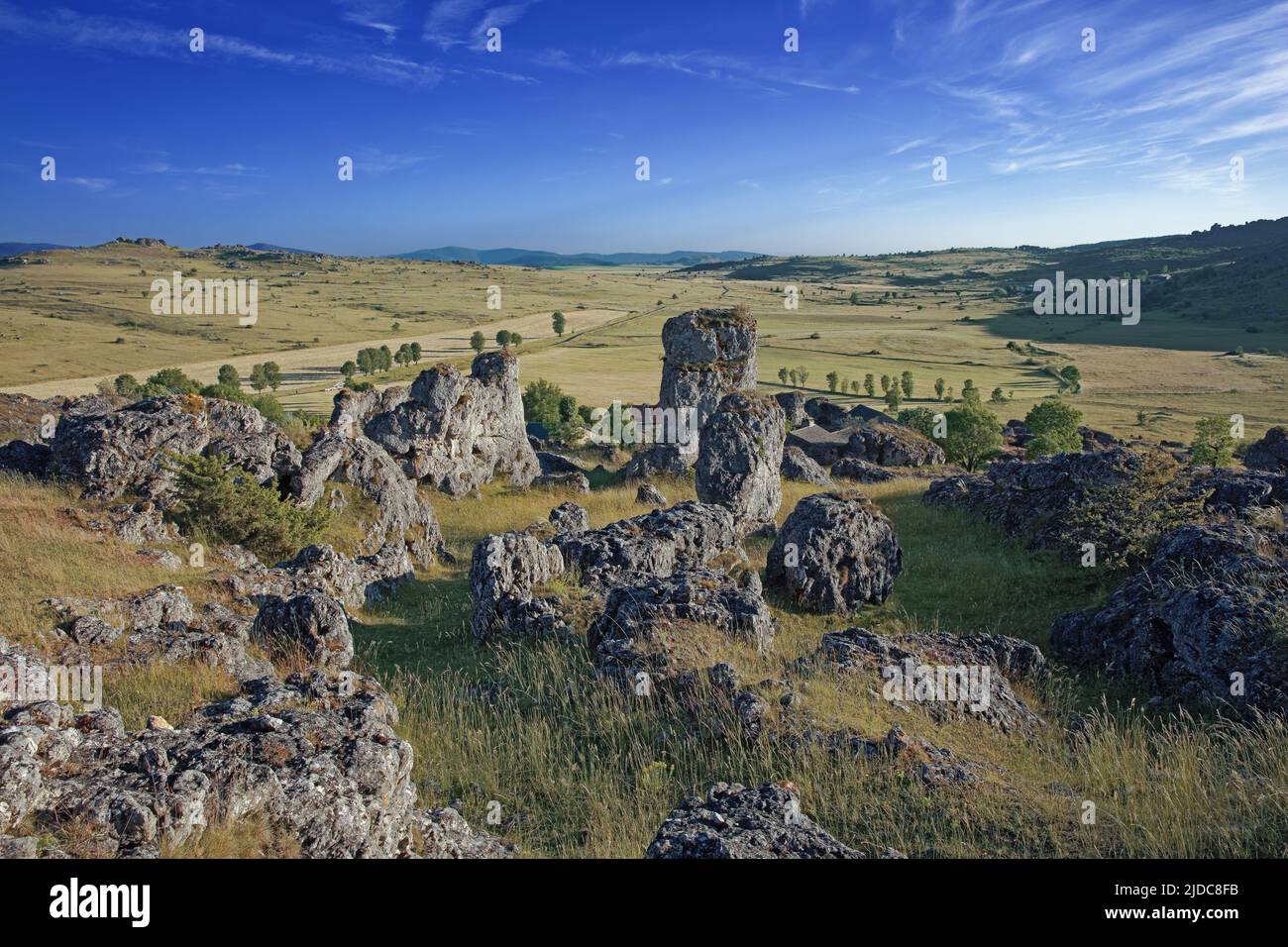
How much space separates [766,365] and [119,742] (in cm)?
12074

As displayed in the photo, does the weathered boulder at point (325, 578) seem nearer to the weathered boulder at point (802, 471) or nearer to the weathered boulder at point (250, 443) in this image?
the weathered boulder at point (250, 443)

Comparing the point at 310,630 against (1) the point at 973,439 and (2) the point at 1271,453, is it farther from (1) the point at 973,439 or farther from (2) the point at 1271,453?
(2) the point at 1271,453

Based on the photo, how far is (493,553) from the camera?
13.2 meters

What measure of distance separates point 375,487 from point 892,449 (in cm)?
3094

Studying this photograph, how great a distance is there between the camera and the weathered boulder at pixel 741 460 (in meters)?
23.0

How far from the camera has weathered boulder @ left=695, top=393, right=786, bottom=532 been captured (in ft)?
75.4

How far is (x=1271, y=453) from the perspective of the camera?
3625cm

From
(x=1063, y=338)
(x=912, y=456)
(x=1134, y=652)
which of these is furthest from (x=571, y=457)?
(x=1063, y=338)

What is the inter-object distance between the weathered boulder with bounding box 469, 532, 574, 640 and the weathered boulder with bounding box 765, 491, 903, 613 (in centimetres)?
489

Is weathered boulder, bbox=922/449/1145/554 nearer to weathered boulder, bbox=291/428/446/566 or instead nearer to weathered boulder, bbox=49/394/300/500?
weathered boulder, bbox=291/428/446/566

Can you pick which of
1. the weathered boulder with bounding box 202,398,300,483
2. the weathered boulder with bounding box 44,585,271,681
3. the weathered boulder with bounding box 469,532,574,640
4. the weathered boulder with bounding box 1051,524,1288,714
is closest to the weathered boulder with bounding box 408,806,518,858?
the weathered boulder with bounding box 44,585,271,681

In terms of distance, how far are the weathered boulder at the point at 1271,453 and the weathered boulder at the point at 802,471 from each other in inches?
846

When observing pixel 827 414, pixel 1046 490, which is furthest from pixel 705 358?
pixel 827 414

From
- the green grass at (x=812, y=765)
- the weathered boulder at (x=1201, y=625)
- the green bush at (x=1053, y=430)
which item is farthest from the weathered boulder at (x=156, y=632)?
the green bush at (x=1053, y=430)
